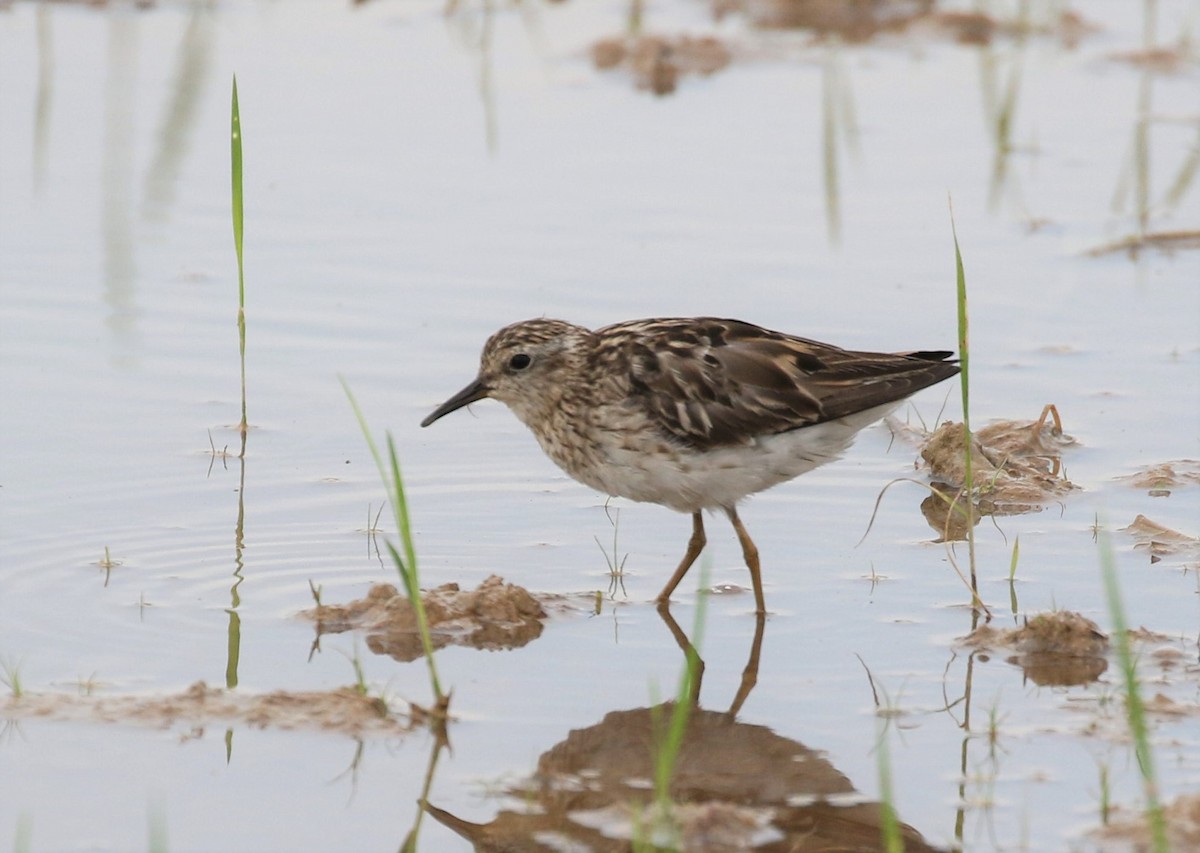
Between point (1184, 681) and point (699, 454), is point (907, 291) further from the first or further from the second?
point (1184, 681)

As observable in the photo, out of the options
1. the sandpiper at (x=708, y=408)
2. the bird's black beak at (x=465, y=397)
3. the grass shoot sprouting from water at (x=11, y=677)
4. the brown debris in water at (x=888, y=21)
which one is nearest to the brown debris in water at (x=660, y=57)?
the brown debris in water at (x=888, y=21)

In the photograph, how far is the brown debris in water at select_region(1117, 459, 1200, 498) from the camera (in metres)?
7.94

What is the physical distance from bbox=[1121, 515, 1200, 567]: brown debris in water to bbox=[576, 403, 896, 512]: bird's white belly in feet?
3.69

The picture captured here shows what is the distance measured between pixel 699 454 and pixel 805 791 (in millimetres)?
1813

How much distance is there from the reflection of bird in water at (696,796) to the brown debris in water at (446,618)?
0.71 m

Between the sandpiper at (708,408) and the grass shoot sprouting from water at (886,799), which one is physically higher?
the sandpiper at (708,408)

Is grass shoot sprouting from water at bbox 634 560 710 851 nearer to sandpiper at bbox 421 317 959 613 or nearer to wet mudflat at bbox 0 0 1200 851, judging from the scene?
wet mudflat at bbox 0 0 1200 851

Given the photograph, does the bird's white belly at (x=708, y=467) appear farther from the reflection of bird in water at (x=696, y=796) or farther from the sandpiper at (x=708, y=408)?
the reflection of bird in water at (x=696, y=796)

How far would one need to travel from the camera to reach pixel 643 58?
47.4ft

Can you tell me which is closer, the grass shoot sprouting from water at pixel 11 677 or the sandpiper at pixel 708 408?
the grass shoot sprouting from water at pixel 11 677

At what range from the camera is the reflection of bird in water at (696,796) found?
513 centimetres

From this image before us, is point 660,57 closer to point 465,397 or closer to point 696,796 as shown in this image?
point 465,397

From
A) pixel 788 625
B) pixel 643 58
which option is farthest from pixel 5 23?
pixel 788 625

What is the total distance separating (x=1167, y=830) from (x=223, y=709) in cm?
269
